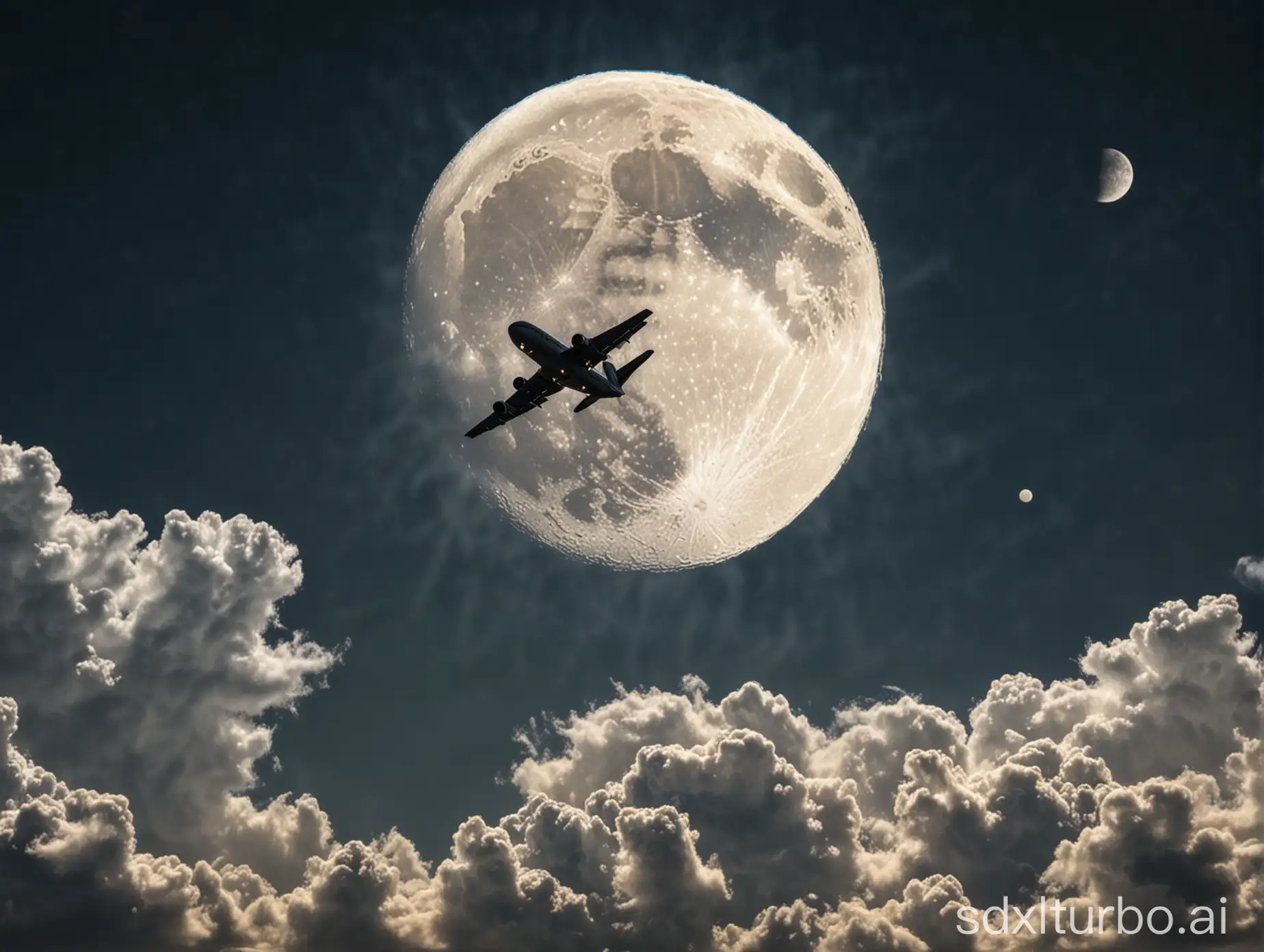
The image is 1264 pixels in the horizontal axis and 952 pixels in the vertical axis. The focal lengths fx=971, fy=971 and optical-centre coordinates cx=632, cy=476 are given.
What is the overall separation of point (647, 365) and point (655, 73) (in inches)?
973

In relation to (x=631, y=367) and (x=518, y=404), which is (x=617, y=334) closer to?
(x=631, y=367)

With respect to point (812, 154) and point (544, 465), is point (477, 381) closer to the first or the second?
point (544, 465)

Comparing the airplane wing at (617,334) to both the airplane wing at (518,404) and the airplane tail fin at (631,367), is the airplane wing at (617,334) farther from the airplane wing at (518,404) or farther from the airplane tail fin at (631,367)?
the airplane wing at (518,404)

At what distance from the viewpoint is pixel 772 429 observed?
79875 millimetres

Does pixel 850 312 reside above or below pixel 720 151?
below

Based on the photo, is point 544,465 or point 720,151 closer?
point 720,151

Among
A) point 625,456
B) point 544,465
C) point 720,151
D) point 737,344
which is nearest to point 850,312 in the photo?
point 737,344

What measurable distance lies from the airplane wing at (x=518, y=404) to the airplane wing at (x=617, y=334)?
687 cm

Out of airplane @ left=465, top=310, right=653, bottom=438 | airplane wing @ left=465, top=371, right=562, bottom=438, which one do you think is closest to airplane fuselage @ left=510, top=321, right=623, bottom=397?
airplane @ left=465, top=310, right=653, bottom=438

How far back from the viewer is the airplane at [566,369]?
79750mm

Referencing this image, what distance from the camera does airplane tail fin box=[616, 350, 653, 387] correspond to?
82.9 metres

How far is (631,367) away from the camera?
84750 millimetres

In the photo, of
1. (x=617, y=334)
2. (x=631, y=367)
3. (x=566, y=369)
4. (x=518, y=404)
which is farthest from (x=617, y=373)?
(x=518, y=404)

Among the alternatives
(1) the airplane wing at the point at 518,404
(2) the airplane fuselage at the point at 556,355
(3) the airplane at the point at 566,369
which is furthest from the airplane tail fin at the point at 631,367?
(1) the airplane wing at the point at 518,404
